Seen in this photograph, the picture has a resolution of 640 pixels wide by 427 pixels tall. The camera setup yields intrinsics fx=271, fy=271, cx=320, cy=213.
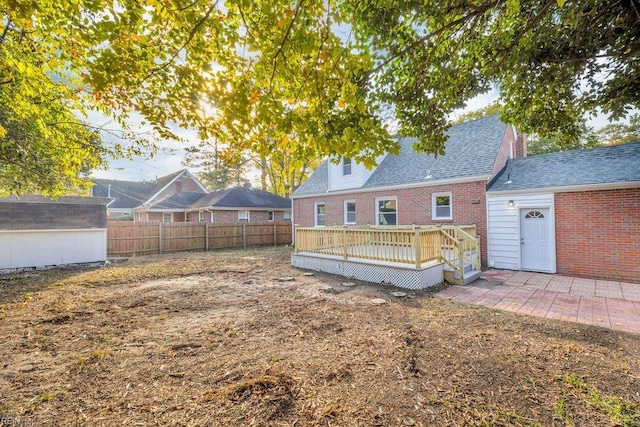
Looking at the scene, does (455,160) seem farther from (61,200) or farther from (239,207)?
(61,200)

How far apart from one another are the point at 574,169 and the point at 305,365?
10.4 m

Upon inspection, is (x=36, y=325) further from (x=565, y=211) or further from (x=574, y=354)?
(x=565, y=211)

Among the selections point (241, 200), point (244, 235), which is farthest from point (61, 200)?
point (241, 200)

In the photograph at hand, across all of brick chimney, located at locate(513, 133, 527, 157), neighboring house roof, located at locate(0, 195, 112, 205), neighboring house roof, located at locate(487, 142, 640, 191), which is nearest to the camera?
neighboring house roof, located at locate(487, 142, 640, 191)

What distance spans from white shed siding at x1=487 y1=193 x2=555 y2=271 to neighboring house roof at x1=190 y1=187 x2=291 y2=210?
1598 cm

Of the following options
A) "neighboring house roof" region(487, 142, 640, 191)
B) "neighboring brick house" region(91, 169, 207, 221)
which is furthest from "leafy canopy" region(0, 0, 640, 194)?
"neighboring brick house" region(91, 169, 207, 221)

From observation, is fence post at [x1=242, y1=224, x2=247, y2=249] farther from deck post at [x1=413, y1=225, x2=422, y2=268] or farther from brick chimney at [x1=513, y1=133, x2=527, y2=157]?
brick chimney at [x1=513, y1=133, x2=527, y2=157]

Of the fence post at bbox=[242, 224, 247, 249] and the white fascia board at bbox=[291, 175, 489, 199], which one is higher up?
the white fascia board at bbox=[291, 175, 489, 199]

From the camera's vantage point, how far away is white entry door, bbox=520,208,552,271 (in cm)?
864

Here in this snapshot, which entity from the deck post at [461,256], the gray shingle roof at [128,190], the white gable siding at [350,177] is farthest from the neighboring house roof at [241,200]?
the deck post at [461,256]

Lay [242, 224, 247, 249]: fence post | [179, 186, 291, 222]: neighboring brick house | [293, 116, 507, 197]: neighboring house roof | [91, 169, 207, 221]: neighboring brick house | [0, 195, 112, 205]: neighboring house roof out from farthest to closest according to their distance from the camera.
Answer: [91, 169, 207, 221]: neighboring brick house, [179, 186, 291, 222]: neighboring brick house, [242, 224, 247, 249]: fence post, [0, 195, 112, 205]: neighboring house roof, [293, 116, 507, 197]: neighboring house roof

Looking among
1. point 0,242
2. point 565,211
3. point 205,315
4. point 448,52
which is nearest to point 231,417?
point 205,315

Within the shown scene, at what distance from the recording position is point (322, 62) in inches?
138

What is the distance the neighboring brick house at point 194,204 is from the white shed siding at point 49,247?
8393 mm
